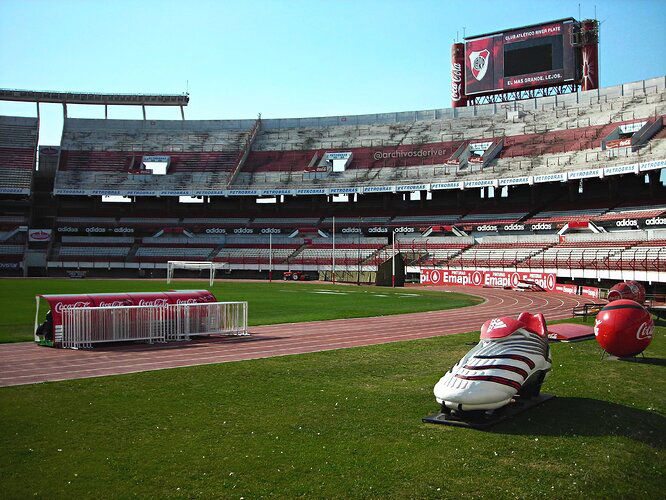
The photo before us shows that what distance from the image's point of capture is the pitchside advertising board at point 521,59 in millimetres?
67062

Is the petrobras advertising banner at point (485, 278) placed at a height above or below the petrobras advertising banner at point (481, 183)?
below

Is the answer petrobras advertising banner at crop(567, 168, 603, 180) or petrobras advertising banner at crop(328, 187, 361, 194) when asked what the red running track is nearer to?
petrobras advertising banner at crop(567, 168, 603, 180)

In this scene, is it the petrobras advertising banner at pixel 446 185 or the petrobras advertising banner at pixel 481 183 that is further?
the petrobras advertising banner at pixel 446 185

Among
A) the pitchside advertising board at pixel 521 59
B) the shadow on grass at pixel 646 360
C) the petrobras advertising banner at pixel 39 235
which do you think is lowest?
the shadow on grass at pixel 646 360

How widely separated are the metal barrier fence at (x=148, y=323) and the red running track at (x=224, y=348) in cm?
58

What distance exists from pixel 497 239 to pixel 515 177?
6968 mm

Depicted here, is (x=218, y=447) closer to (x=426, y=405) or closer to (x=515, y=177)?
(x=426, y=405)

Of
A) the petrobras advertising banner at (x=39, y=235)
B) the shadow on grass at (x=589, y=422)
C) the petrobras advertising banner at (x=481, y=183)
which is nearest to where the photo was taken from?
the shadow on grass at (x=589, y=422)

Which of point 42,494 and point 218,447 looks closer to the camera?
point 42,494

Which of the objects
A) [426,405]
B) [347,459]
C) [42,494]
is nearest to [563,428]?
[426,405]

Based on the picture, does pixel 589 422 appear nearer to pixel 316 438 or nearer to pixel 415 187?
pixel 316 438

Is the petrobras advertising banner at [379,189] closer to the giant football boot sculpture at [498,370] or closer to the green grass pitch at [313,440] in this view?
the green grass pitch at [313,440]

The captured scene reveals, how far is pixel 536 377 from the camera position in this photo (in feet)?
33.9

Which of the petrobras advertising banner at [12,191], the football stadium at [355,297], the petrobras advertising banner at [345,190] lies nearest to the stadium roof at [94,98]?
the football stadium at [355,297]
